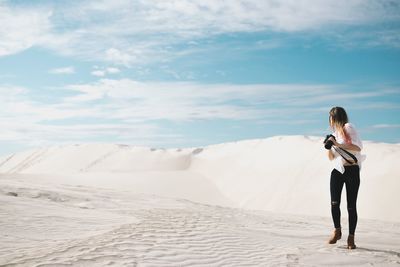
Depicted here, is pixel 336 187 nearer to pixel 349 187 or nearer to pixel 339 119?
pixel 349 187

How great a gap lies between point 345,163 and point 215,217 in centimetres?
455

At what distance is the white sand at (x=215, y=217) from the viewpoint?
18.2 feet

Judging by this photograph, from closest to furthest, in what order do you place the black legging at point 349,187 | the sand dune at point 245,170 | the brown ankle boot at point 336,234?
the black legging at point 349,187 → the brown ankle boot at point 336,234 → the sand dune at point 245,170

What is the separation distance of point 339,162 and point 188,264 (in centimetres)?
252

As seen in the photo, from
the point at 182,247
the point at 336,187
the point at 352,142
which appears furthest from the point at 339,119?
the point at 182,247

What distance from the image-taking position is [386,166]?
17.7m

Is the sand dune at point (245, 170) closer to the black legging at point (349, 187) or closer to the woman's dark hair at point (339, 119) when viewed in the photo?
the black legging at point (349, 187)

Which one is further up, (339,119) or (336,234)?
(339,119)

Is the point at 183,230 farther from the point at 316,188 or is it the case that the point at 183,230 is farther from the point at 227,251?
the point at 316,188

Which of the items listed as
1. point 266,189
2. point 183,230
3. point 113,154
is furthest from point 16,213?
point 113,154

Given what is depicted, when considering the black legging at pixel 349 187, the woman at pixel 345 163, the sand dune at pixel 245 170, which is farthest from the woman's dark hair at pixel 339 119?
the sand dune at pixel 245 170

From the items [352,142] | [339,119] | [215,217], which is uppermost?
[339,119]

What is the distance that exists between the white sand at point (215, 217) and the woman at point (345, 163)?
64 cm

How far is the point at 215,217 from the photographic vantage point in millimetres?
9867
